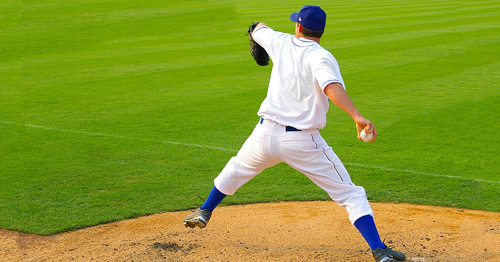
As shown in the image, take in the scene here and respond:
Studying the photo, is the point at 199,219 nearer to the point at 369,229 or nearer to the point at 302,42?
the point at 369,229

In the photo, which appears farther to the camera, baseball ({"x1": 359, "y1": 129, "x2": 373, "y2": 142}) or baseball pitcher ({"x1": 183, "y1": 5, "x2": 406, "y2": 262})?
baseball pitcher ({"x1": 183, "y1": 5, "x2": 406, "y2": 262})

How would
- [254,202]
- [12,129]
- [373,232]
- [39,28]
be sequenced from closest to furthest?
[373,232] < [254,202] < [12,129] < [39,28]

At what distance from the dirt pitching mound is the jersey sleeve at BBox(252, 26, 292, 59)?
1668mm

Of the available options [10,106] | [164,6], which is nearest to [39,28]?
[164,6]

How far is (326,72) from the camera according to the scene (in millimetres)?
3979

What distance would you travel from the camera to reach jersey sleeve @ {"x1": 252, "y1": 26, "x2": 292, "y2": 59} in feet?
14.8

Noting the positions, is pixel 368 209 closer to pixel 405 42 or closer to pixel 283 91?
pixel 283 91

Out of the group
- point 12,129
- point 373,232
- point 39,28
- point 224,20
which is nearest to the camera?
point 373,232

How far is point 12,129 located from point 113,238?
4.53 m

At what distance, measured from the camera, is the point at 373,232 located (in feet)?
14.1

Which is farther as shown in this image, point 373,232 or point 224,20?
point 224,20

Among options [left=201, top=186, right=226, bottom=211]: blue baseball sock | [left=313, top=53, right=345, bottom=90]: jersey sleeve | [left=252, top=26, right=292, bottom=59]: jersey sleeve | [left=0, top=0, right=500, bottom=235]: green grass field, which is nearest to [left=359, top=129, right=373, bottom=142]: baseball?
Answer: [left=313, top=53, right=345, bottom=90]: jersey sleeve

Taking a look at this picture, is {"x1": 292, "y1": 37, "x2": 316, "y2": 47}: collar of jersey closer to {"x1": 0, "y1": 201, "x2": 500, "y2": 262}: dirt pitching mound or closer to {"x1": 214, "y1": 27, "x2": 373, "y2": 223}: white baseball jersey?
{"x1": 214, "y1": 27, "x2": 373, "y2": 223}: white baseball jersey

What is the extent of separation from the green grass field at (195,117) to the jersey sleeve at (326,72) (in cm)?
252
